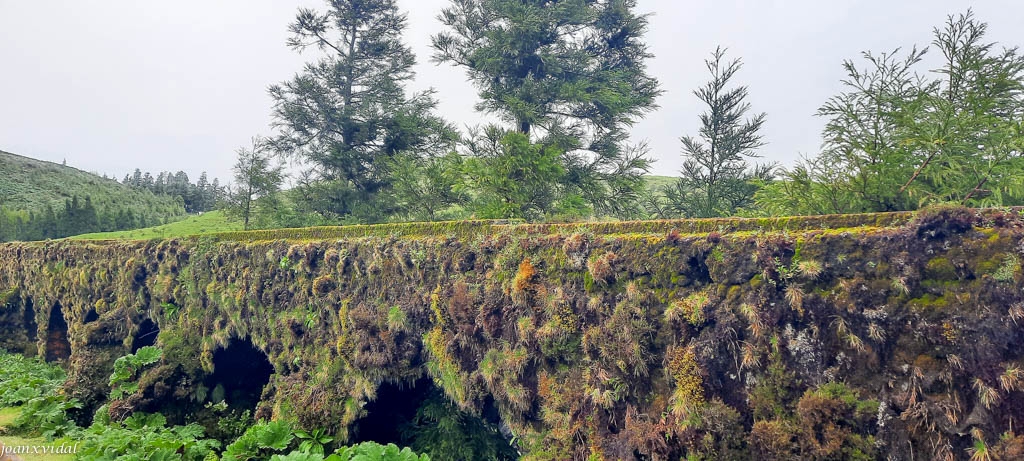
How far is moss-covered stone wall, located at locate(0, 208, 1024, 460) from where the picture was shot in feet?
14.1

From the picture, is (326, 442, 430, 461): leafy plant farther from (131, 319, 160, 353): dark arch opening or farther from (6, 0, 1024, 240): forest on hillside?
(131, 319, 160, 353): dark arch opening

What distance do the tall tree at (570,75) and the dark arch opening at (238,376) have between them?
32.1ft

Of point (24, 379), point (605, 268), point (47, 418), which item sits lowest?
point (24, 379)

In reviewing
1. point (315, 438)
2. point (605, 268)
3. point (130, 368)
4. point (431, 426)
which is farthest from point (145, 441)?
point (605, 268)

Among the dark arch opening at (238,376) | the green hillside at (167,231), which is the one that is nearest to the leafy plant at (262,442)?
the dark arch opening at (238,376)

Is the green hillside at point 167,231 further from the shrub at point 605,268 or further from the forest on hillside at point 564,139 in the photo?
the shrub at point 605,268

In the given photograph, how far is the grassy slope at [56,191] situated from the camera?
2014 inches

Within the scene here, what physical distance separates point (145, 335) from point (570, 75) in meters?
15.1

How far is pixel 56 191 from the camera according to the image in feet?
184

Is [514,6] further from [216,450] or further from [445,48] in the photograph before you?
[216,450]

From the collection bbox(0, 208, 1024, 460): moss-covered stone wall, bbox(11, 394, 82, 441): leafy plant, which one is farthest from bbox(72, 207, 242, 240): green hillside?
bbox(0, 208, 1024, 460): moss-covered stone wall

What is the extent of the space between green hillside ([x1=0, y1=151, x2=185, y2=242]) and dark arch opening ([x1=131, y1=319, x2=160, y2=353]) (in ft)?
111

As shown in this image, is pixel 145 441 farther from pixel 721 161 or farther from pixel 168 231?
pixel 168 231

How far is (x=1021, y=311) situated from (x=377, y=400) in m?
9.72
